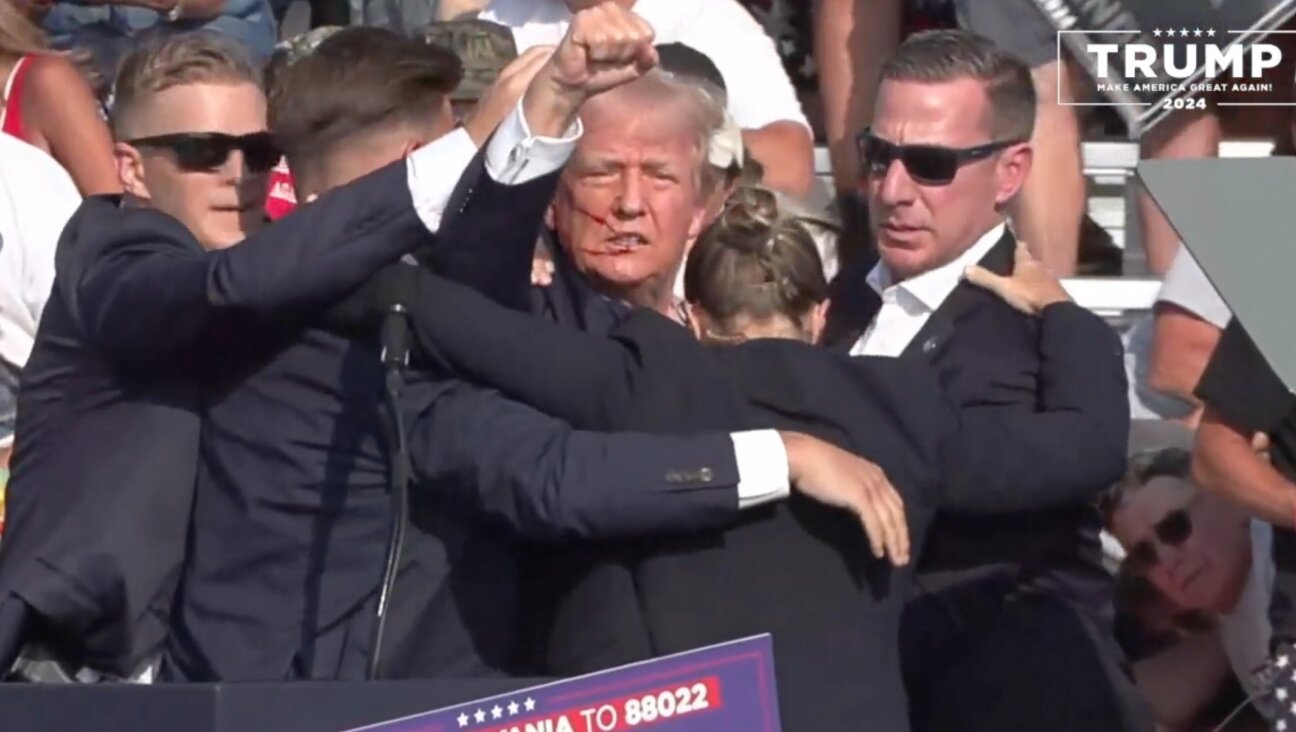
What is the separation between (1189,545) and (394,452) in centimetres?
208

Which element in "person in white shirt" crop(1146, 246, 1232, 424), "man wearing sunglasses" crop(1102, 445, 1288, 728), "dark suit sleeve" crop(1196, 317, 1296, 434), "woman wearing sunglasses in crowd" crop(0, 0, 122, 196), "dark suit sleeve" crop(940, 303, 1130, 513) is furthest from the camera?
"woman wearing sunglasses in crowd" crop(0, 0, 122, 196)

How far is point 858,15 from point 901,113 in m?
1.60

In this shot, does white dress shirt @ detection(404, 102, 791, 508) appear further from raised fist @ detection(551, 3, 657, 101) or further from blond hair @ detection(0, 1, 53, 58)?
blond hair @ detection(0, 1, 53, 58)

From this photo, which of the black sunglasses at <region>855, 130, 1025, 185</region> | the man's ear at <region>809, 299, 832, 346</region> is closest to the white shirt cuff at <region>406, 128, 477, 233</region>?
the man's ear at <region>809, 299, 832, 346</region>

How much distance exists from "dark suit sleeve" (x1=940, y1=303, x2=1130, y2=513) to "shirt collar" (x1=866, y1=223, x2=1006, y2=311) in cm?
21

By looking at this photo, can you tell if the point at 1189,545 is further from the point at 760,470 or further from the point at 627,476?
the point at 627,476

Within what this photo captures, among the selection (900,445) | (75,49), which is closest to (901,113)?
(900,445)

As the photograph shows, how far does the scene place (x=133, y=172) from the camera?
3445 mm

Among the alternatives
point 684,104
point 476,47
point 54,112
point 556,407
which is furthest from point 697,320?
point 54,112

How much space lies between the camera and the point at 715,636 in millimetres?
2912

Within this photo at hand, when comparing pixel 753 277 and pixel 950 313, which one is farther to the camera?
pixel 950 313

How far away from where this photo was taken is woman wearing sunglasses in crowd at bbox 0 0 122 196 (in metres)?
5.07

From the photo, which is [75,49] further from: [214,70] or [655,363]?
[655,363]

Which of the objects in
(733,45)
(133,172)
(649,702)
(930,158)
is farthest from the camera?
(733,45)
